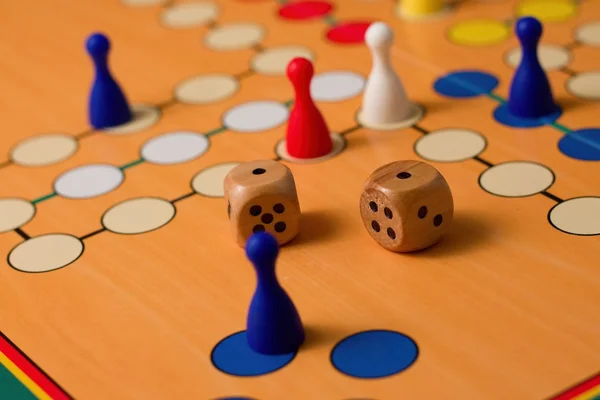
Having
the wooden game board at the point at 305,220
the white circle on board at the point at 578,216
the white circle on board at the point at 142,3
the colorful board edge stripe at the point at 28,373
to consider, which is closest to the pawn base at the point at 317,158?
the wooden game board at the point at 305,220

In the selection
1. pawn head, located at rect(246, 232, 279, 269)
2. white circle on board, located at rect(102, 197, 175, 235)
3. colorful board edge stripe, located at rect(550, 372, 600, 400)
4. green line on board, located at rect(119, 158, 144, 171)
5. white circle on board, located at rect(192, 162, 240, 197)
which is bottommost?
colorful board edge stripe, located at rect(550, 372, 600, 400)

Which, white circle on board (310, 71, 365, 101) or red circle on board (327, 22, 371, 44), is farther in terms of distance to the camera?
red circle on board (327, 22, 371, 44)

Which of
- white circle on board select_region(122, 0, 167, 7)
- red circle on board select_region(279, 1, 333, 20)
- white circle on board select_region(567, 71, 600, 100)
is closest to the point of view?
white circle on board select_region(567, 71, 600, 100)

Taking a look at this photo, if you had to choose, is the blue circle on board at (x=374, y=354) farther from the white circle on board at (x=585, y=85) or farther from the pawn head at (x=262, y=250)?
the white circle on board at (x=585, y=85)

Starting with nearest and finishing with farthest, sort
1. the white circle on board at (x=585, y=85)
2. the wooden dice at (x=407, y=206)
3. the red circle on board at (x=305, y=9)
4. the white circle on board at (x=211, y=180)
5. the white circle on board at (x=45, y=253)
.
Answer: the wooden dice at (x=407, y=206) < the white circle on board at (x=45, y=253) < the white circle on board at (x=211, y=180) < the white circle on board at (x=585, y=85) < the red circle on board at (x=305, y=9)

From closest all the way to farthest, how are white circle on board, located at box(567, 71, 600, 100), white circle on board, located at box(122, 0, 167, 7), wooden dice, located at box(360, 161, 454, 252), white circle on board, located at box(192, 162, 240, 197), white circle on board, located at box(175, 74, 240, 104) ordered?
wooden dice, located at box(360, 161, 454, 252)
white circle on board, located at box(192, 162, 240, 197)
white circle on board, located at box(567, 71, 600, 100)
white circle on board, located at box(175, 74, 240, 104)
white circle on board, located at box(122, 0, 167, 7)

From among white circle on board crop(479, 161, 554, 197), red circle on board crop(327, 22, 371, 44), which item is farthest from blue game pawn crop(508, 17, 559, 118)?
red circle on board crop(327, 22, 371, 44)

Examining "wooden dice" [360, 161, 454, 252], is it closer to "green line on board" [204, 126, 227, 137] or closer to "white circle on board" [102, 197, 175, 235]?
"white circle on board" [102, 197, 175, 235]

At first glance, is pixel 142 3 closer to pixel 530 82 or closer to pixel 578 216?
pixel 530 82
